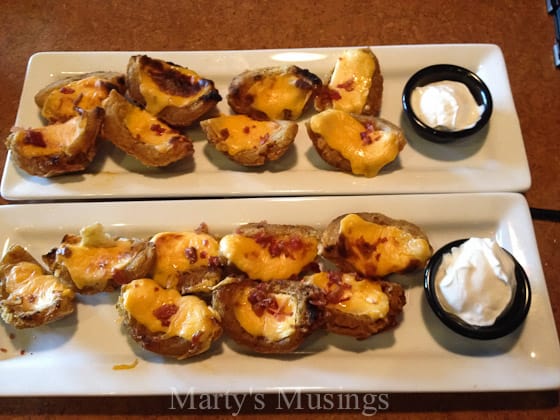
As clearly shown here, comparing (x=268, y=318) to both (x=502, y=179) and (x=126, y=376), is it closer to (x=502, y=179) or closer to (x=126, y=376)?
(x=126, y=376)

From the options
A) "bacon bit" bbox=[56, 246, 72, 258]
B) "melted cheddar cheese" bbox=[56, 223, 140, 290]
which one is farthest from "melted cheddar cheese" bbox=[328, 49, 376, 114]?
"bacon bit" bbox=[56, 246, 72, 258]

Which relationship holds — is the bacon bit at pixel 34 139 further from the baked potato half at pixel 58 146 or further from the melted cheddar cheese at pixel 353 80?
the melted cheddar cheese at pixel 353 80

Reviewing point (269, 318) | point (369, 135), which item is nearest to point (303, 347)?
point (269, 318)

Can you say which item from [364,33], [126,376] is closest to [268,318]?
[126,376]

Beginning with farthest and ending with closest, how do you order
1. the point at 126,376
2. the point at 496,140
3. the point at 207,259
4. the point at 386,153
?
the point at 496,140
the point at 386,153
the point at 207,259
the point at 126,376

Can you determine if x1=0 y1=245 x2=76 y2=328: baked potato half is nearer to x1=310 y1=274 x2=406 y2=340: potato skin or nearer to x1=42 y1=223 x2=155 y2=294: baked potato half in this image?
x1=42 y1=223 x2=155 y2=294: baked potato half

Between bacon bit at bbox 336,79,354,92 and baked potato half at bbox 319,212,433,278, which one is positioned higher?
bacon bit at bbox 336,79,354,92
